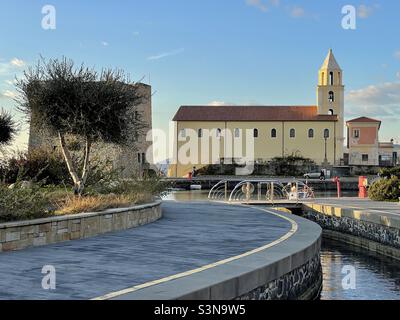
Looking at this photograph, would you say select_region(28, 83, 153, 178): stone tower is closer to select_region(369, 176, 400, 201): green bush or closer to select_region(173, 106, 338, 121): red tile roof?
select_region(369, 176, 400, 201): green bush

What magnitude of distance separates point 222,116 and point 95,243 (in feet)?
254

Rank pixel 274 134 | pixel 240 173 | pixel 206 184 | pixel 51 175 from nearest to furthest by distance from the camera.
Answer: pixel 51 175
pixel 206 184
pixel 240 173
pixel 274 134

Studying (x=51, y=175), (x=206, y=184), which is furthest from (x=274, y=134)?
(x=51, y=175)

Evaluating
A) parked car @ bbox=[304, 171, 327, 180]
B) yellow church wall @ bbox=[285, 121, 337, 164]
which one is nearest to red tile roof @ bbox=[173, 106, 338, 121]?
yellow church wall @ bbox=[285, 121, 337, 164]

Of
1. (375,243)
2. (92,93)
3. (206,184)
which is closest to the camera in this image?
(92,93)

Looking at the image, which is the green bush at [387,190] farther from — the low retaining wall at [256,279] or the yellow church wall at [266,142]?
the yellow church wall at [266,142]

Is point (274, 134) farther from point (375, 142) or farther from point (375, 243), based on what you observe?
point (375, 243)

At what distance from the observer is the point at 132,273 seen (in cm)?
811

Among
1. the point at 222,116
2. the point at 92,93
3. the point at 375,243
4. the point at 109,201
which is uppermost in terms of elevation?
the point at 222,116

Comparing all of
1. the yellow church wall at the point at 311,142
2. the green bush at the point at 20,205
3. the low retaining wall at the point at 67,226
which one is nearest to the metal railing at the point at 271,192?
the low retaining wall at the point at 67,226

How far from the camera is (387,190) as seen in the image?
89.6 ft

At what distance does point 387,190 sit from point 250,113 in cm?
6194

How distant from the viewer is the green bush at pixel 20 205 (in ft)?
35.3

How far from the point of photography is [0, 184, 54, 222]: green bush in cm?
1077
